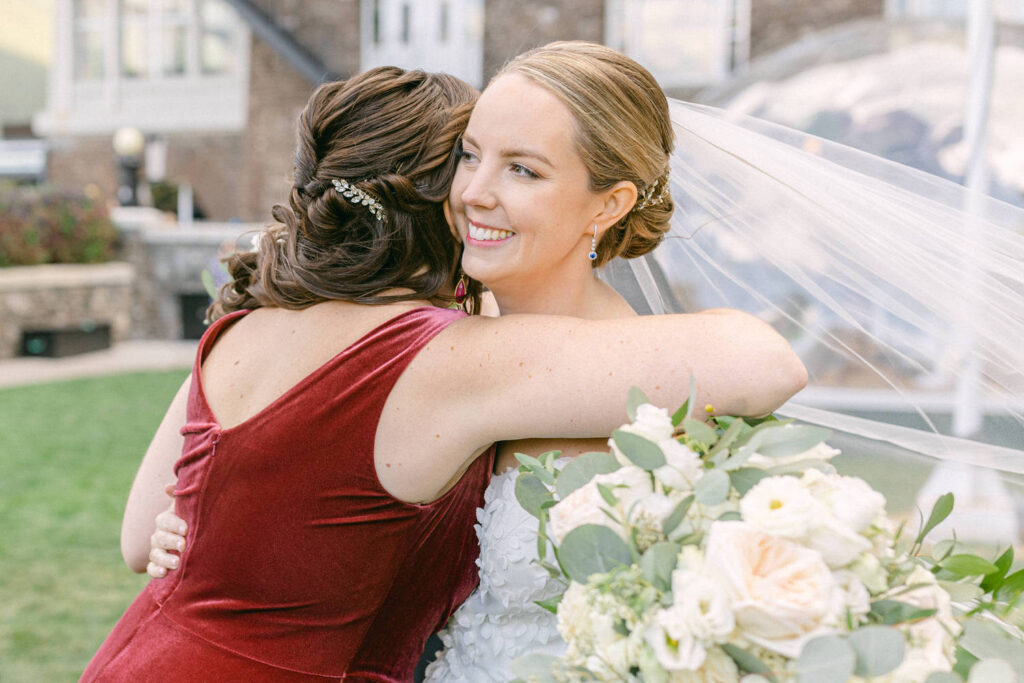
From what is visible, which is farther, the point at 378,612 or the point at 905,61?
the point at 905,61

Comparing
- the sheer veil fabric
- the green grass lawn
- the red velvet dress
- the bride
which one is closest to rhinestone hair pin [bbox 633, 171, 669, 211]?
the bride

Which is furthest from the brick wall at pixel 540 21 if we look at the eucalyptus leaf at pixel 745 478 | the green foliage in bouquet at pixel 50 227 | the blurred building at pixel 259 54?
the eucalyptus leaf at pixel 745 478

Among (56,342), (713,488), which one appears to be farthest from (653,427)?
(56,342)

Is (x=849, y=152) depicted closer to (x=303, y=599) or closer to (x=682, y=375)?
(x=682, y=375)

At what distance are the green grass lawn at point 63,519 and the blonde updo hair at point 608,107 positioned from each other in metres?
3.77

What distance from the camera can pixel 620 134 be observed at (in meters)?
1.82

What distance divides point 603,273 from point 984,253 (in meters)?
0.88

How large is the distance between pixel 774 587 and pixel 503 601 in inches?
35.2

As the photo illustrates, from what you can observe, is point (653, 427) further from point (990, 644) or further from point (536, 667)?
point (990, 644)

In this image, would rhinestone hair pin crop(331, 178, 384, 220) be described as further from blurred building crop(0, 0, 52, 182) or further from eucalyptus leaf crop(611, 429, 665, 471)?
blurred building crop(0, 0, 52, 182)

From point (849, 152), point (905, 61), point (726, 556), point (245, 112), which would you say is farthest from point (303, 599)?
point (245, 112)

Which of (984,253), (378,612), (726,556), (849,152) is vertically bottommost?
(378,612)

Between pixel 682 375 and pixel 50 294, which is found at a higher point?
pixel 682 375

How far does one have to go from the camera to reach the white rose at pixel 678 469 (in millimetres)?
1256
